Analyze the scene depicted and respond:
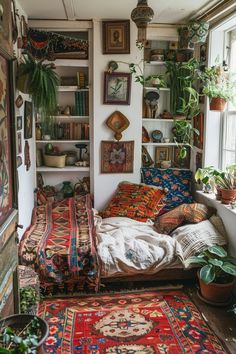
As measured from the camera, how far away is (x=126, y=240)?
3.45m

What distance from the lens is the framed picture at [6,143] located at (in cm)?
180

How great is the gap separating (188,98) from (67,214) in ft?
6.41

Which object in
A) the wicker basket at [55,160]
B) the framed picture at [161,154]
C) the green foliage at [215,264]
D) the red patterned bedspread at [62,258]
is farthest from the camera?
the framed picture at [161,154]

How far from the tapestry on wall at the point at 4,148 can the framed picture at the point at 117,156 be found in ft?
7.84

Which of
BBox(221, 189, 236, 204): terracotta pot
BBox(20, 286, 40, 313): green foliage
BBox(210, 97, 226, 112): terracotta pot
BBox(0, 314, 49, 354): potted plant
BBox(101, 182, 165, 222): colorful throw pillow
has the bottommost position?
BBox(20, 286, 40, 313): green foliage

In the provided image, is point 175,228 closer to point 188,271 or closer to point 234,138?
point 188,271

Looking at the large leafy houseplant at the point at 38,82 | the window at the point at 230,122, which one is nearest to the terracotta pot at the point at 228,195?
the window at the point at 230,122

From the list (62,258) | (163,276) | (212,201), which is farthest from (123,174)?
(62,258)

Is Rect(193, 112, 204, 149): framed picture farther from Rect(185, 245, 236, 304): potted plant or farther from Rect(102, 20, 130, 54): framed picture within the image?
Rect(185, 245, 236, 304): potted plant

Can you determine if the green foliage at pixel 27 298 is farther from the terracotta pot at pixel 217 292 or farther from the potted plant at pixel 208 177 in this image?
the potted plant at pixel 208 177

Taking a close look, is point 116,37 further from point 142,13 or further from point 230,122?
point 230,122

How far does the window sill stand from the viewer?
133 inches

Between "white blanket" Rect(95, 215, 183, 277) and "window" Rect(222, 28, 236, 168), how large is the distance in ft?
3.75

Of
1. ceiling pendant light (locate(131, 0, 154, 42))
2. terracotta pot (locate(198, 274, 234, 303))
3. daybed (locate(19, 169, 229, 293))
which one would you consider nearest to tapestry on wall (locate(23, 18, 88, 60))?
ceiling pendant light (locate(131, 0, 154, 42))
